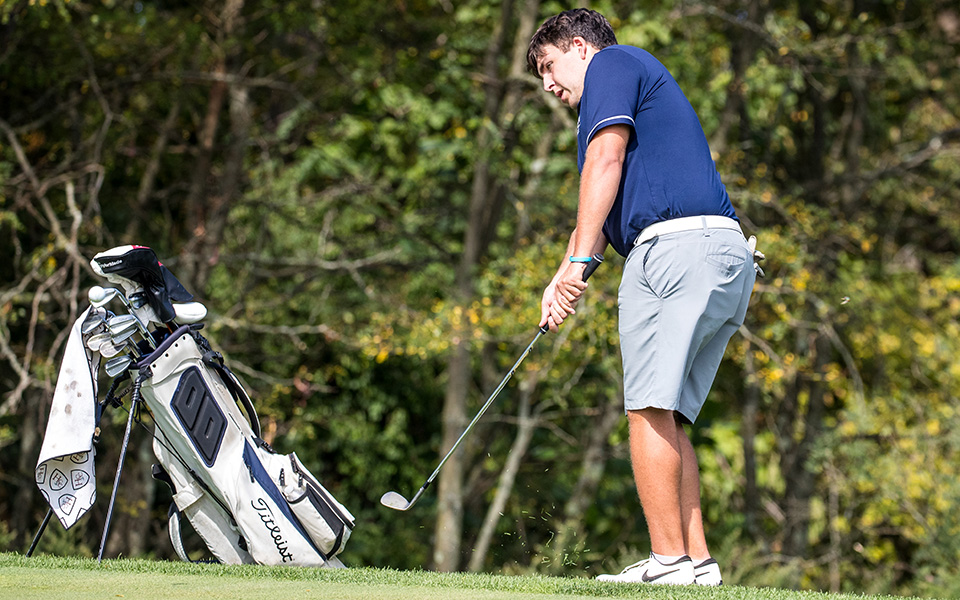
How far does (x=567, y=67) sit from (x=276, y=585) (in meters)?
1.85

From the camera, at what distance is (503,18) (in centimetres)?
1094

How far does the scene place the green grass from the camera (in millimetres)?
2803

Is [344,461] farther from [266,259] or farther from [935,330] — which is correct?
[935,330]

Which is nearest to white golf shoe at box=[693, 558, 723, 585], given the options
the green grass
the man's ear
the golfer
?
the golfer

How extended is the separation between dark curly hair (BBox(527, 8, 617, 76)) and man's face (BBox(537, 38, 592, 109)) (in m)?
0.02

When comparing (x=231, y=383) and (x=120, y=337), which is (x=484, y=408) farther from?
(x=120, y=337)

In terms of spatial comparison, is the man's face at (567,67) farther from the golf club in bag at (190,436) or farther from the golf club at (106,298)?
the golf club at (106,298)

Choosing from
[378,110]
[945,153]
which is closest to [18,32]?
[378,110]

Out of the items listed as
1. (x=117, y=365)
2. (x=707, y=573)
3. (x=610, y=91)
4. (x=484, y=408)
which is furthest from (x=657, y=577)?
(x=117, y=365)

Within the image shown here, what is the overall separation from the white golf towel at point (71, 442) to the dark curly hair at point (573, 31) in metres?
1.80

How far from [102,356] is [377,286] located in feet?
24.3

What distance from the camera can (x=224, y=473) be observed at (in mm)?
3766

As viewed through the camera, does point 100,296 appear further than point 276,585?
Yes

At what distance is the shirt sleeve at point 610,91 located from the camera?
334 cm
